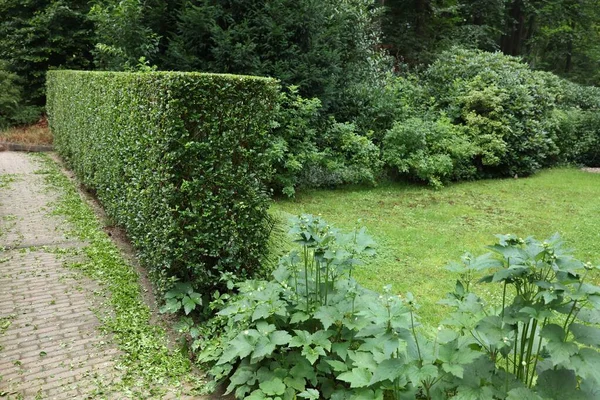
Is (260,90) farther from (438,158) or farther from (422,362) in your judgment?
(438,158)

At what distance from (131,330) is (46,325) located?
0.72 meters

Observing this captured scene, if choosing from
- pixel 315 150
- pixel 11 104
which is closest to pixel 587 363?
pixel 315 150

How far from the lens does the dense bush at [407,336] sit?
6.63ft

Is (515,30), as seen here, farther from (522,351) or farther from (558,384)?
(558,384)

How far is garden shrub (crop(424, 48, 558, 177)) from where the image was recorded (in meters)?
10.3

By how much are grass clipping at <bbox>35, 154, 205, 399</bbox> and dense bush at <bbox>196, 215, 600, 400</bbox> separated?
0.24 metres

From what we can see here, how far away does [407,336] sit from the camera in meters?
2.39

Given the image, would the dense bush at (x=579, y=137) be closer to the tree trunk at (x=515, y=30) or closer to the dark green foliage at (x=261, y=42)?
the dark green foliage at (x=261, y=42)

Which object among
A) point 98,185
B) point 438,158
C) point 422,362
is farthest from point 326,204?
point 422,362

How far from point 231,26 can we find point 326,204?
12.8 ft

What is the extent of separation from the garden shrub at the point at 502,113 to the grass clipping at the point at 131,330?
Answer: 812 cm

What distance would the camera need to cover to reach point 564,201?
8500 mm

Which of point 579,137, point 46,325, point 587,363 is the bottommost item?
point 46,325

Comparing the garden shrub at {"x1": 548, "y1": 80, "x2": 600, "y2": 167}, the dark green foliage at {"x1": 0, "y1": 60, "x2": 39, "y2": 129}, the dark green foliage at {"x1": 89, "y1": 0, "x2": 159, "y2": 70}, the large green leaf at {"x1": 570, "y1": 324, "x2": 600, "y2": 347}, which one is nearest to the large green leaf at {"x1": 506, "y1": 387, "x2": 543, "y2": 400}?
the large green leaf at {"x1": 570, "y1": 324, "x2": 600, "y2": 347}
